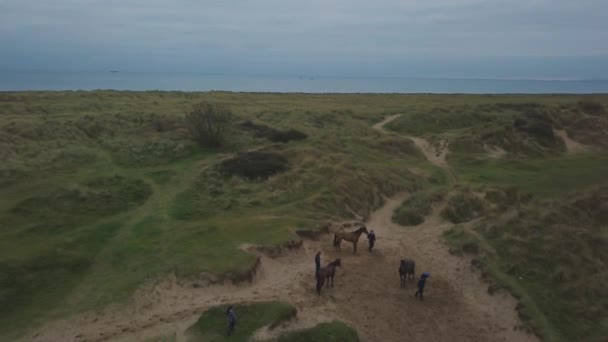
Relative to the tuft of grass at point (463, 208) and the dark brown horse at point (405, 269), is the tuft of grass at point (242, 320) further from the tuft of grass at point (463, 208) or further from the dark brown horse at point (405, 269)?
the tuft of grass at point (463, 208)

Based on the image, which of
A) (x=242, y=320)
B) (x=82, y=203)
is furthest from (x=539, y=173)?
(x=82, y=203)

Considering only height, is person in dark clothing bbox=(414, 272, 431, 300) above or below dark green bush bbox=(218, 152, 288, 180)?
below

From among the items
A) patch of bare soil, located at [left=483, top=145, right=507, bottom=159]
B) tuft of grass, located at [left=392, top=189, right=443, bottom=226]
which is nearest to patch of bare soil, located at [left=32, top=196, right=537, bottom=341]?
tuft of grass, located at [left=392, top=189, right=443, bottom=226]

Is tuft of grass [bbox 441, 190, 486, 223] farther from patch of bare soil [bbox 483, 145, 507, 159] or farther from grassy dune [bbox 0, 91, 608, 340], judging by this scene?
patch of bare soil [bbox 483, 145, 507, 159]

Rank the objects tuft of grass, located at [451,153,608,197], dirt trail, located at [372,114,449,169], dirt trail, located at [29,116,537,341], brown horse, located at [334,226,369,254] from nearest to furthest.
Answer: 1. dirt trail, located at [29,116,537,341]
2. brown horse, located at [334,226,369,254]
3. tuft of grass, located at [451,153,608,197]
4. dirt trail, located at [372,114,449,169]

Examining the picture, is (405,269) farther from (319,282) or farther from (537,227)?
(537,227)

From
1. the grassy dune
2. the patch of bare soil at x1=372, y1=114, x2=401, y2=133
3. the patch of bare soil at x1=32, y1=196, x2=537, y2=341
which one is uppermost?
the patch of bare soil at x1=372, y1=114, x2=401, y2=133
